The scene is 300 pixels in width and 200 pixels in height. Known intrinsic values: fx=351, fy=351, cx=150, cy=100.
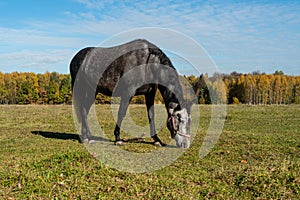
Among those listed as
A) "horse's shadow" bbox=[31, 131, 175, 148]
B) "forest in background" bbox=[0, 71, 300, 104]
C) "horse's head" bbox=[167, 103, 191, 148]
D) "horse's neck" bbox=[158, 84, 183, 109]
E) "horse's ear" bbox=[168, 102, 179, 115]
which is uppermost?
"forest in background" bbox=[0, 71, 300, 104]

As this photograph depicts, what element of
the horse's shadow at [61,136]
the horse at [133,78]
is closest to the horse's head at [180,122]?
the horse at [133,78]

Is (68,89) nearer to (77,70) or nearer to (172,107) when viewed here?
(77,70)

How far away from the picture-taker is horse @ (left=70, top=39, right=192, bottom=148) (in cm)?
1017

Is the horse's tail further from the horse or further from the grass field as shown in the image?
the grass field

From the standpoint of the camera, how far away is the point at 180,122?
10031 mm

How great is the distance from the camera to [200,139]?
40.9 ft

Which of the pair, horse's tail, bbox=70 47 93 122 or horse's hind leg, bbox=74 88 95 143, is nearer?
horse's tail, bbox=70 47 93 122

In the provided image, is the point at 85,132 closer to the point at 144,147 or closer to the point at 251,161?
the point at 144,147

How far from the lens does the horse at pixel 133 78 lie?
33.4 feet

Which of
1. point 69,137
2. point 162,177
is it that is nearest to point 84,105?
point 69,137

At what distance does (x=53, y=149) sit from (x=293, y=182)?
7098mm

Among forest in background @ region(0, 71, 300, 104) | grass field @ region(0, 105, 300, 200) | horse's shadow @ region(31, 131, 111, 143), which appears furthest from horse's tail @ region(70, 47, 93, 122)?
forest in background @ region(0, 71, 300, 104)

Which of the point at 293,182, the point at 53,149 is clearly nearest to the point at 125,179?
the point at 293,182

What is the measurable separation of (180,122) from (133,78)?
1.96m
